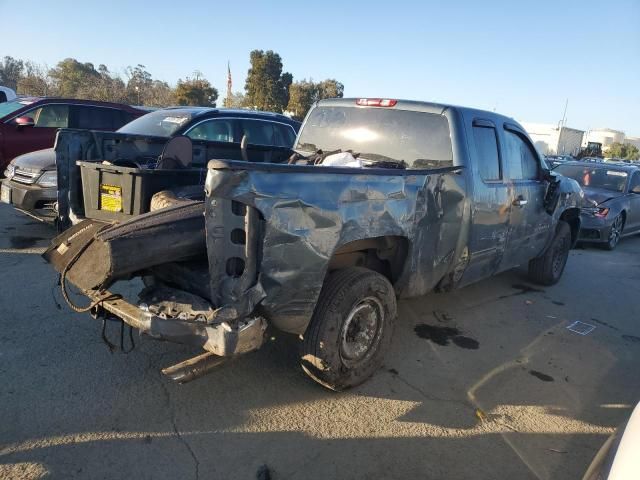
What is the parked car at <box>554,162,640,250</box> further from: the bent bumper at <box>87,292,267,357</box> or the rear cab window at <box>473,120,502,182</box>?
the bent bumper at <box>87,292,267,357</box>

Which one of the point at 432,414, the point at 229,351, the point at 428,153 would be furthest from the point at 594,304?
the point at 229,351

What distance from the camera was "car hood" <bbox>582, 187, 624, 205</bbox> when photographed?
964 centimetres

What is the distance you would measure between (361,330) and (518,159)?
2884 millimetres

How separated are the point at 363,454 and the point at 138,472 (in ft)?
4.09

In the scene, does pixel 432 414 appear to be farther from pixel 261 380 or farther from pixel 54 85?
pixel 54 85

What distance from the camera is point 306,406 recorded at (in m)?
3.31

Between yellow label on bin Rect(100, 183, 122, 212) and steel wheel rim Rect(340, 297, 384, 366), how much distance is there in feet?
6.14

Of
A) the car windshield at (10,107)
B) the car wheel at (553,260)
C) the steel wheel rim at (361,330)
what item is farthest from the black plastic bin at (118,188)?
the car windshield at (10,107)

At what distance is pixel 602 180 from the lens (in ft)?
34.3

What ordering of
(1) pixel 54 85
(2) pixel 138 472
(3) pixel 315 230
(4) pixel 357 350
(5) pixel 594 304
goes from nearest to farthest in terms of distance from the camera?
(2) pixel 138 472 → (3) pixel 315 230 → (4) pixel 357 350 → (5) pixel 594 304 → (1) pixel 54 85

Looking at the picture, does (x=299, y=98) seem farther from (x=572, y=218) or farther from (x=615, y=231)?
(x=572, y=218)

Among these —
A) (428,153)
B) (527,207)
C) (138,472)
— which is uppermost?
(428,153)

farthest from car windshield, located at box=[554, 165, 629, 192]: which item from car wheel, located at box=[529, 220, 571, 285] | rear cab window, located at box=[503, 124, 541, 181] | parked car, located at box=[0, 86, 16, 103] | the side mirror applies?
parked car, located at box=[0, 86, 16, 103]

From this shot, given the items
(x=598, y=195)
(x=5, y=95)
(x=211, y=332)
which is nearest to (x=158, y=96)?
(x=5, y=95)
